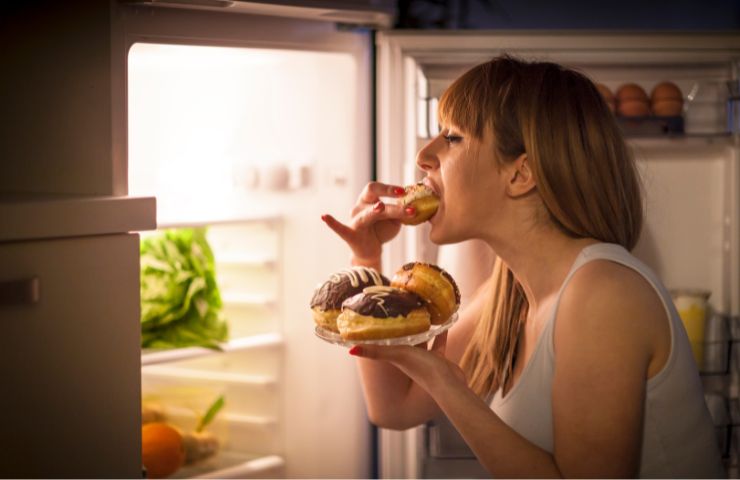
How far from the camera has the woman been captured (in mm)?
1313

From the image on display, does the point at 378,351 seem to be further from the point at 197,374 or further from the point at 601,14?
the point at 601,14

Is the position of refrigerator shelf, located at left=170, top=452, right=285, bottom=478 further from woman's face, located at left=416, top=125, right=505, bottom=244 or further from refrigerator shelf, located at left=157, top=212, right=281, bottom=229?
woman's face, located at left=416, top=125, right=505, bottom=244

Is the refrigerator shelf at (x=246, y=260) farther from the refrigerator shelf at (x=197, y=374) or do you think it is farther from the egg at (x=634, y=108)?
the egg at (x=634, y=108)

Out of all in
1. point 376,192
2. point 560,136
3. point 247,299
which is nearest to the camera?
point 560,136

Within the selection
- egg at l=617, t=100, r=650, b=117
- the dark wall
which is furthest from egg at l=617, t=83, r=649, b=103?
the dark wall

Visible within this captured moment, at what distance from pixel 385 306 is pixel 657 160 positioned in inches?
36.0

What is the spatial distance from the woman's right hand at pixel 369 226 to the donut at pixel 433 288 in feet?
0.42

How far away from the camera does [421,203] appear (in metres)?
1.52

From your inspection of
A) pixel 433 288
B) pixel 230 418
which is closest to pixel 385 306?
pixel 433 288

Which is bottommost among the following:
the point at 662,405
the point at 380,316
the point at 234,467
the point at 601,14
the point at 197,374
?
the point at 234,467

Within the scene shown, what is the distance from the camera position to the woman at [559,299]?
51.7 inches

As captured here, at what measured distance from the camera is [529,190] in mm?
1447

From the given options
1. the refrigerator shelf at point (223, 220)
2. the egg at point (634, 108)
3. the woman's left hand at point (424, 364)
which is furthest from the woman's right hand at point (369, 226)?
the egg at point (634, 108)

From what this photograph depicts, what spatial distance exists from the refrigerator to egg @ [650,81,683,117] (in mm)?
42
